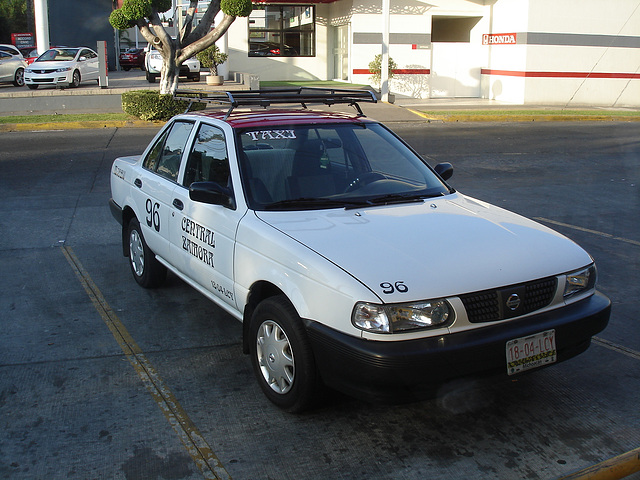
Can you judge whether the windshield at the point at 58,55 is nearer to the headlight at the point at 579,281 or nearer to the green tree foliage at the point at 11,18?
the headlight at the point at 579,281

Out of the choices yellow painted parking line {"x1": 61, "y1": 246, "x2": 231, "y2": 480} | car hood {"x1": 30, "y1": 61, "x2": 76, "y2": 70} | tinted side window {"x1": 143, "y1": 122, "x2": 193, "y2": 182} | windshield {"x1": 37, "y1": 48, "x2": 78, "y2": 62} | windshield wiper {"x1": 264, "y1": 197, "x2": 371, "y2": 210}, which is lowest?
yellow painted parking line {"x1": 61, "y1": 246, "x2": 231, "y2": 480}

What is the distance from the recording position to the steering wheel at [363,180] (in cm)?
479

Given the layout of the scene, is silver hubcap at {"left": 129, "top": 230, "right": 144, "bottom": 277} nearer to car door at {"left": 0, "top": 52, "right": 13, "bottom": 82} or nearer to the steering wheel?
the steering wheel

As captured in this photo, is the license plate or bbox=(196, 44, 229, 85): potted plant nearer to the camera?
the license plate

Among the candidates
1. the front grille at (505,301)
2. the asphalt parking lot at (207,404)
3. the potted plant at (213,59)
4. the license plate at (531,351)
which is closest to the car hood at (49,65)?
the potted plant at (213,59)

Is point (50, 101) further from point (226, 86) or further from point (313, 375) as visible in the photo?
point (313, 375)

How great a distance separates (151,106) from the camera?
19047mm

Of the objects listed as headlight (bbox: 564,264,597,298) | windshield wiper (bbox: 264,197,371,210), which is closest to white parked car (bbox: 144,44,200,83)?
windshield wiper (bbox: 264,197,371,210)

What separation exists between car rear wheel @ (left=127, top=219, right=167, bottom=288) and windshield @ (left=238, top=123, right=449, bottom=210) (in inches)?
69.6

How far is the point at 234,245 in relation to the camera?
14.6 feet

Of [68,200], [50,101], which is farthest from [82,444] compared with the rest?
[50,101]

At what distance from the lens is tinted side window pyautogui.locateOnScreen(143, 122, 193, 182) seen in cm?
557

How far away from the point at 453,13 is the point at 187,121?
23991 millimetres

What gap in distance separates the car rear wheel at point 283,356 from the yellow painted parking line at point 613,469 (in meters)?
1.37
